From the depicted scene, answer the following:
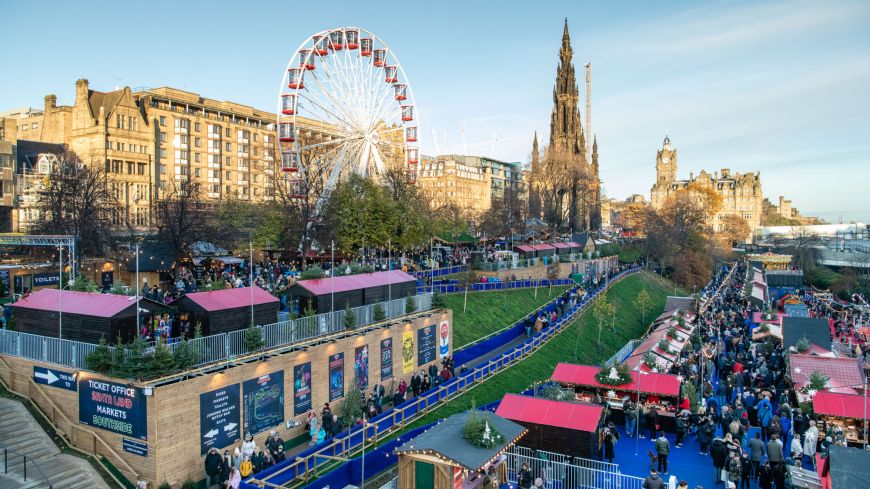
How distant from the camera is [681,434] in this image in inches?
769

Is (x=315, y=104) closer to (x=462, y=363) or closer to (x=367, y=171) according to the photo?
(x=367, y=171)

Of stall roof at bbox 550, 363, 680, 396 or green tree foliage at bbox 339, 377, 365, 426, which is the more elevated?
stall roof at bbox 550, 363, 680, 396

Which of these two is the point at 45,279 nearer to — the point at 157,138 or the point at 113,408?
the point at 113,408

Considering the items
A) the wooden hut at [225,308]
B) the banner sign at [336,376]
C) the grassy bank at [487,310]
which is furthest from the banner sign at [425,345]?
the wooden hut at [225,308]

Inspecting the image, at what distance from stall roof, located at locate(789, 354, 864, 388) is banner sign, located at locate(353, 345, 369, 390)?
17144 millimetres

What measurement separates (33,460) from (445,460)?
11.5 meters

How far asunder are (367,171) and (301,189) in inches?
307

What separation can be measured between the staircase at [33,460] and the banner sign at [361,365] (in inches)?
400

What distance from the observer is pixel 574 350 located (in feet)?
127

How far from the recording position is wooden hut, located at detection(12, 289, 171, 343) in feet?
59.9

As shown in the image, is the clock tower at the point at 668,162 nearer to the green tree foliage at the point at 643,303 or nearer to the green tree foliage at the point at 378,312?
the green tree foliage at the point at 643,303

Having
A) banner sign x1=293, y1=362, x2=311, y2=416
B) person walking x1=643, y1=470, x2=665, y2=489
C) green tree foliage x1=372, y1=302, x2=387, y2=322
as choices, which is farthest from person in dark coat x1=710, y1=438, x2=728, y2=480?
green tree foliage x1=372, y1=302, x2=387, y2=322

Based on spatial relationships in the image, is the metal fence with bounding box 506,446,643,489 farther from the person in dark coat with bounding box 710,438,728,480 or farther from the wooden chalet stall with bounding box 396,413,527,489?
the person in dark coat with bounding box 710,438,728,480

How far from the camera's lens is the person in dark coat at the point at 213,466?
16812mm
